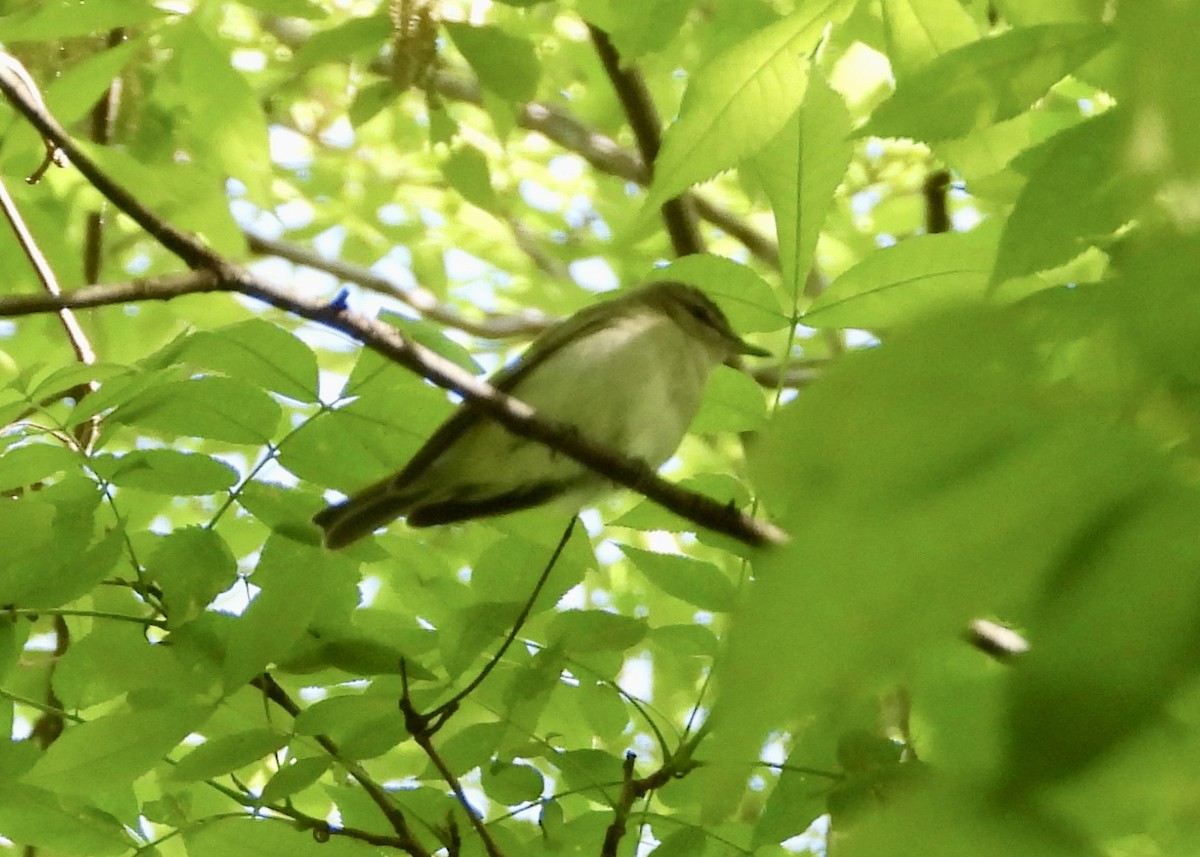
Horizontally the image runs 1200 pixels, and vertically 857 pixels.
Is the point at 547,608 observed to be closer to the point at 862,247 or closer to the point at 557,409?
the point at 557,409

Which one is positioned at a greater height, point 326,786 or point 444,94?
point 444,94

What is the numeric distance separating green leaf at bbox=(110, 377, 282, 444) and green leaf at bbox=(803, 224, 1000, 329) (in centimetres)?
89

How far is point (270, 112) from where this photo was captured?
15.2 ft

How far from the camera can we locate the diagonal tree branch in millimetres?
1729

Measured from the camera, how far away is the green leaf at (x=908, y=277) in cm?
193

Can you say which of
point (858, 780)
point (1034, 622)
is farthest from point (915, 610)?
point (858, 780)

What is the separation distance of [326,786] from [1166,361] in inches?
68.1

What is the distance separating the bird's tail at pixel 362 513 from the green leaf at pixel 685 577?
538 mm

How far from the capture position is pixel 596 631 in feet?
6.51

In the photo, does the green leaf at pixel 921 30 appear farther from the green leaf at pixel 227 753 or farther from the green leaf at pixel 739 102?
the green leaf at pixel 227 753

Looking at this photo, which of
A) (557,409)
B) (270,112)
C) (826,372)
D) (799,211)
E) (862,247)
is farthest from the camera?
(270,112)

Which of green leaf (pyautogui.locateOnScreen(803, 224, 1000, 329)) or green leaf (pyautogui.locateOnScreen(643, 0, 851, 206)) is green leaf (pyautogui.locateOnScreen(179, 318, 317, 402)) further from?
green leaf (pyautogui.locateOnScreen(803, 224, 1000, 329))

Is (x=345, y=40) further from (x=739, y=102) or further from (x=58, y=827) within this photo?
(x=58, y=827)

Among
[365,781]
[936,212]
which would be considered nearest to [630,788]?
[365,781]
